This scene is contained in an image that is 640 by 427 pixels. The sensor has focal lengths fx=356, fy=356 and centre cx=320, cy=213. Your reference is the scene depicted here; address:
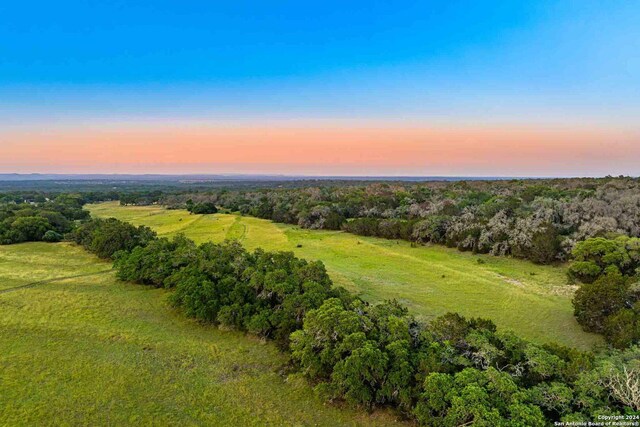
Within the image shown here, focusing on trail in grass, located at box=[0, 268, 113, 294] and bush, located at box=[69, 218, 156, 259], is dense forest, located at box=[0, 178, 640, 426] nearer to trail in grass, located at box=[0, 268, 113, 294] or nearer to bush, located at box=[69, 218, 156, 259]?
bush, located at box=[69, 218, 156, 259]

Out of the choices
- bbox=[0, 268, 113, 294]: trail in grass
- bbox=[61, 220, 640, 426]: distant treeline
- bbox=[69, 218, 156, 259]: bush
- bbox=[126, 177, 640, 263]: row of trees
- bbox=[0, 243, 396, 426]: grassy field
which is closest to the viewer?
bbox=[61, 220, 640, 426]: distant treeline

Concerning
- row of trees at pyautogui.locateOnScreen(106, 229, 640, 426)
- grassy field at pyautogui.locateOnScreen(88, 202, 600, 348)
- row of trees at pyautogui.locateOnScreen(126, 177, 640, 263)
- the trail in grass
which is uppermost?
row of trees at pyautogui.locateOnScreen(126, 177, 640, 263)

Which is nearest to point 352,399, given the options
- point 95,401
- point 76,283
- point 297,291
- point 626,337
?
point 297,291

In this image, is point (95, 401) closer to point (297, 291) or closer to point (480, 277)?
point (297, 291)

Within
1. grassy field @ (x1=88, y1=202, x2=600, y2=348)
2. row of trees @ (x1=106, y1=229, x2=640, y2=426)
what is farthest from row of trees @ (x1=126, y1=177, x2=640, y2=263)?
row of trees @ (x1=106, y1=229, x2=640, y2=426)

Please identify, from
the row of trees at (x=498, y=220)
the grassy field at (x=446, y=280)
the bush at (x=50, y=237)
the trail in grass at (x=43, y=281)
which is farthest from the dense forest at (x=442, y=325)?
the bush at (x=50, y=237)

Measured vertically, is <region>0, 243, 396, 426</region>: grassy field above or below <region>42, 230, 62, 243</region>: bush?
below
